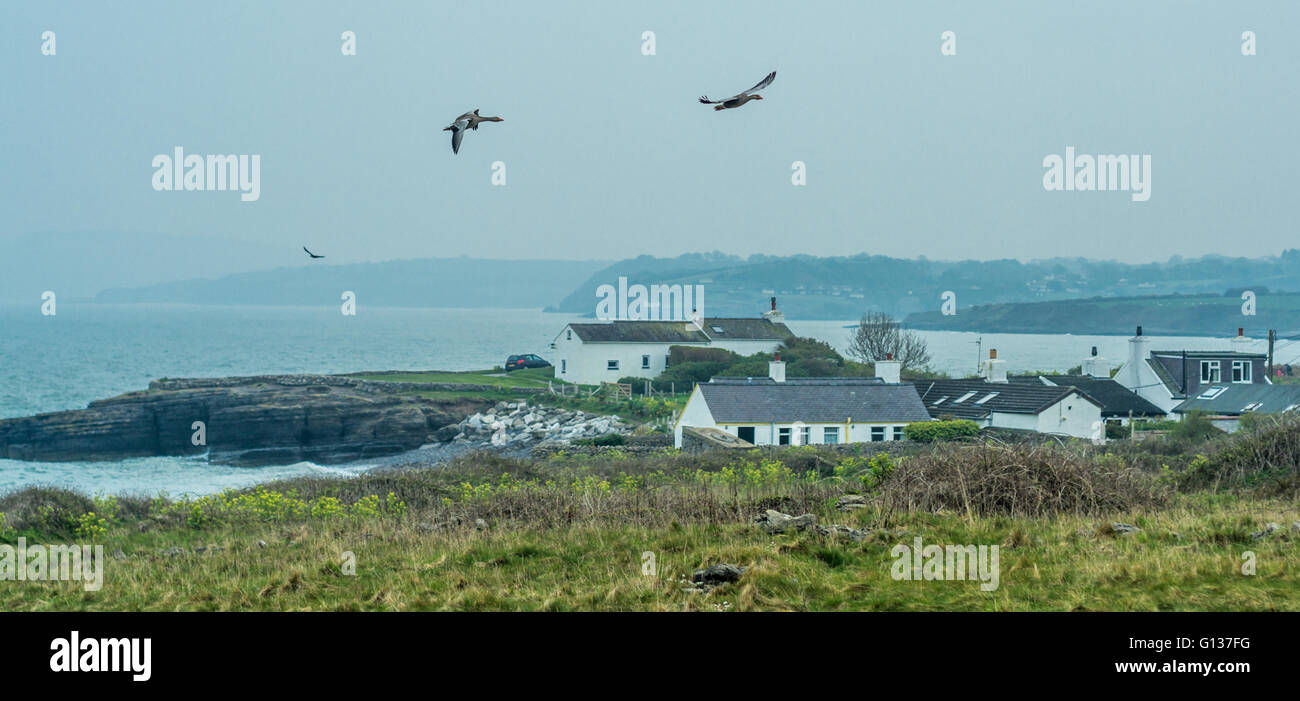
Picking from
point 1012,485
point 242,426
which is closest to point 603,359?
point 242,426

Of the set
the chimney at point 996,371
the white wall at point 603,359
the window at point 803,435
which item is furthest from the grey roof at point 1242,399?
the white wall at point 603,359

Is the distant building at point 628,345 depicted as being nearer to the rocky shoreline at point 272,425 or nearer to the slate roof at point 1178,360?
the rocky shoreline at point 272,425

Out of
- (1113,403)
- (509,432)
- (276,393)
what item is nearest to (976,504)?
(1113,403)

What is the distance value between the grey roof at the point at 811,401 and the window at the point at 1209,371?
22.1 m

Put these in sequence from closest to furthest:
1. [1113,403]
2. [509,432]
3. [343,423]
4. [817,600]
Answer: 1. [817,600]
2. [1113,403]
3. [509,432]
4. [343,423]

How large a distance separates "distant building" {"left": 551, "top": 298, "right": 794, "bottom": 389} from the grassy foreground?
6163 cm

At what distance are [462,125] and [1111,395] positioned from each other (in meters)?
55.1

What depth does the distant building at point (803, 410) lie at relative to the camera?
48156 millimetres

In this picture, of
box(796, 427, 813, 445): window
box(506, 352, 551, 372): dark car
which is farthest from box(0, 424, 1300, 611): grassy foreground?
box(506, 352, 551, 372): dark car

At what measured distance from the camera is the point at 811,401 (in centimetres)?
4972
